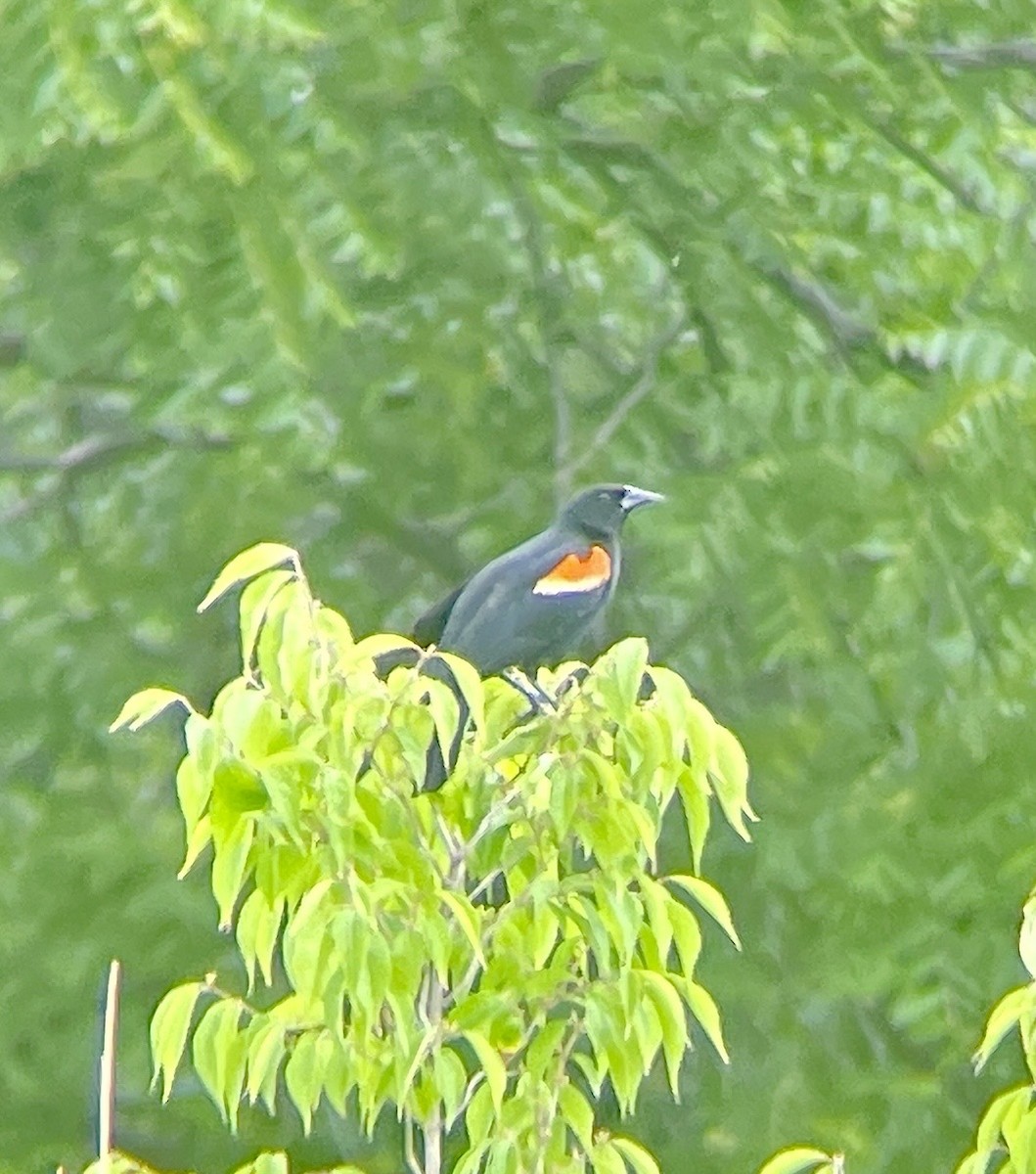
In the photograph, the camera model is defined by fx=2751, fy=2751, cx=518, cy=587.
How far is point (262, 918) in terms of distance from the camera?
11.1ft

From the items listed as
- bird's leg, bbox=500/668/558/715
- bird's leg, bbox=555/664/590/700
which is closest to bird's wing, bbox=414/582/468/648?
bird's leg, bbox=500/668/558/715

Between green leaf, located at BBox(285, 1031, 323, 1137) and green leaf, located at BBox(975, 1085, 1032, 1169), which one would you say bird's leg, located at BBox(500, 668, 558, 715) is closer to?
green leaf, located at BBox(285, 1031, 323, 1137)

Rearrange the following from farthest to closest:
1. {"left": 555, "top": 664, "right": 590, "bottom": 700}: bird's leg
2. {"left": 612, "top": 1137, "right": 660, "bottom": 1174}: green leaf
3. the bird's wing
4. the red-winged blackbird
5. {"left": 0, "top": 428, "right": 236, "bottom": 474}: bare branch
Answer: {"left": 0, "top": 428, "right": 236, "bottom": 474}: bare branch
the bird's wing
the red-winged blackbird
{"left": 555, "top": 664, "right": 590, "bottom": 700}: bird's leg
{"left": 612, "top": 1137, "right": 660, "bottom": 1174}: green leaf

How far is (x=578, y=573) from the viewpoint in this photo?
485cm

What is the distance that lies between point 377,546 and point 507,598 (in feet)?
10.1

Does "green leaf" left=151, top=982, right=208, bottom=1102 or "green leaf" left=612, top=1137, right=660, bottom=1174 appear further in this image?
"green leaf" left=612, top=1137, right=660, bottom=1174

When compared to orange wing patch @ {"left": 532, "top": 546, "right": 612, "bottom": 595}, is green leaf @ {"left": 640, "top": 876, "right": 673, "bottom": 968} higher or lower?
higher

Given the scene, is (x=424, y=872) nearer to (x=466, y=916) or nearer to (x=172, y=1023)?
(x=466, y=916)

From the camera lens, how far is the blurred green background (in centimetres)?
703

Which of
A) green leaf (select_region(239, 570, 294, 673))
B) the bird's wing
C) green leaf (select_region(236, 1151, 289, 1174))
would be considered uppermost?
green leaf (select_region(239, 570, 294, 673))

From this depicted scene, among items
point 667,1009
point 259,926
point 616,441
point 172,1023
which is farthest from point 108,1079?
point 616,441

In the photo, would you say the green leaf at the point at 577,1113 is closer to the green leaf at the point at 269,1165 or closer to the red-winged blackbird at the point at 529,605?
the green leaf at the point at 269,1165

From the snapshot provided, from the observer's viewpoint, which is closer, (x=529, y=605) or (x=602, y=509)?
(x=529, y=605)

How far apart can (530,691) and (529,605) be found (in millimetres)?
561
